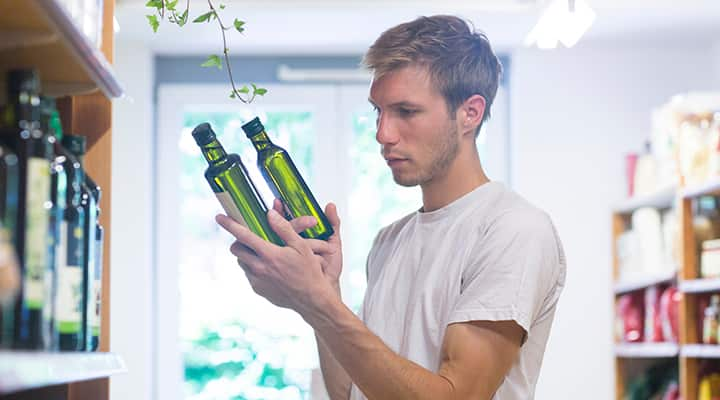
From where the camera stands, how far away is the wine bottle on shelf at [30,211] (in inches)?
42.6

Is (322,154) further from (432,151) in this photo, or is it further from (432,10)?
(432,151)

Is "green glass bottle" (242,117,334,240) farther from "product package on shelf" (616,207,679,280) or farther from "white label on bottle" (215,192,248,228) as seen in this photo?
"product package on shelf" (616,207,679,280)

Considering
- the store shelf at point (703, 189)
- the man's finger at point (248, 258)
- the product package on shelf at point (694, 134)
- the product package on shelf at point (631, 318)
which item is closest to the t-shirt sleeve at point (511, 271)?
the man's finger at point (248, 258)

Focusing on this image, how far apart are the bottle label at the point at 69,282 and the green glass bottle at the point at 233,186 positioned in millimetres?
240

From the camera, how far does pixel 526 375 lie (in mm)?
1863

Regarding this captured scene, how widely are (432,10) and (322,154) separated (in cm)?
124

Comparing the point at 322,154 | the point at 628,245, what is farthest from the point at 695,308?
the point at 322,154

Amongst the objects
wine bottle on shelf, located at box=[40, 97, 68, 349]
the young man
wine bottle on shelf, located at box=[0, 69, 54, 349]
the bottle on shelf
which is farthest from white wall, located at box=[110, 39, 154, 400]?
wine bottle on shelf, located at box=[0, 69, 54, 349]

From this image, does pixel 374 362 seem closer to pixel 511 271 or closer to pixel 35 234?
pixel 511 271

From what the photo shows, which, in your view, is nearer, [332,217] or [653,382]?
[332,217]

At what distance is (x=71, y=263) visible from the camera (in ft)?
4.43

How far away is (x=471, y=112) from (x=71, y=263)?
0.89 meters

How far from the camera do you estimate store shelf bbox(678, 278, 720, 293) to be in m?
4.14

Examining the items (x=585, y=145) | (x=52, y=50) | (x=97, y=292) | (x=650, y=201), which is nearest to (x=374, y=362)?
(x=97, y=292)
